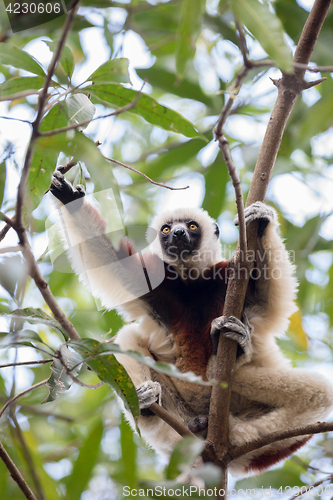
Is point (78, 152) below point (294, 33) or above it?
below

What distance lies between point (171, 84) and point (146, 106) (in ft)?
6.34

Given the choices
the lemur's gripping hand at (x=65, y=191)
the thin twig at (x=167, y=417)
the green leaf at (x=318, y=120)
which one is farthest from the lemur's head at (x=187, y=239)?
the thin twig at (x=167, y=417)

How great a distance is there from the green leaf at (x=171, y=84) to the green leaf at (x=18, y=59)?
1845 mm

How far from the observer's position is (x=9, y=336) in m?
2.04

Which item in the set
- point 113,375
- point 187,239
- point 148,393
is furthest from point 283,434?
point 187,239

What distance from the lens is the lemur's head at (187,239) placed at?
3.98m

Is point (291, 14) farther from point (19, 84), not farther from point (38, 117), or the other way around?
point (38, 117)

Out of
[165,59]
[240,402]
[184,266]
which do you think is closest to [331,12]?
[165,59]

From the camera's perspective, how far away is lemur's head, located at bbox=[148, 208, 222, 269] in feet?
13.1

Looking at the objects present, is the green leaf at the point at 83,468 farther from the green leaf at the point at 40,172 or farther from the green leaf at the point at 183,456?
the green leaf at the point at 40,172

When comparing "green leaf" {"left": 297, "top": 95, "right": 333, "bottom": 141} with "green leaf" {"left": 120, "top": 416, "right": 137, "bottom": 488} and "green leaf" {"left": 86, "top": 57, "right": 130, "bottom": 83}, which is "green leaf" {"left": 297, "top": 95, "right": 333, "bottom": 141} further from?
"green leaf" {"left": 120, "top": 416, "right": 137, "bottom": 488}

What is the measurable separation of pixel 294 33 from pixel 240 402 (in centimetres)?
325

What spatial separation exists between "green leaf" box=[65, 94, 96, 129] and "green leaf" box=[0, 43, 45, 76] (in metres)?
0.35

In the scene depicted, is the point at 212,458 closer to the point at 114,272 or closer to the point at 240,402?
the point at 240,402
